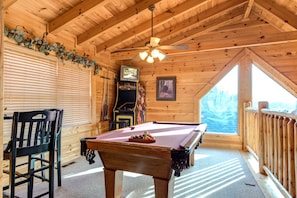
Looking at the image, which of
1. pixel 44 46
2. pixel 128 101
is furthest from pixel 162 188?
pixel 128 101

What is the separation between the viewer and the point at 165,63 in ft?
18.8

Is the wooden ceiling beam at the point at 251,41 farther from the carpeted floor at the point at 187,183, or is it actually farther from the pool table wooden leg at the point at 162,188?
the pool table wooden leg at the point at 162,188

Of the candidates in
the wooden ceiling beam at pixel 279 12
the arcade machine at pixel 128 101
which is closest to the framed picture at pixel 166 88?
the arcade machine at pixel 128 101

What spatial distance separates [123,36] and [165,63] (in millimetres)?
1643

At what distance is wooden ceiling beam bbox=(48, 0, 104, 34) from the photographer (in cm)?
313

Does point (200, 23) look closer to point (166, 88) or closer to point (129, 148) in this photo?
point (166, 88)

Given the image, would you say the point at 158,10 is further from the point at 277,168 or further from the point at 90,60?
the point at 277,168

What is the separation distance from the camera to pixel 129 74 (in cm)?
555

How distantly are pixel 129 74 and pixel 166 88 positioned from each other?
1177 millimetres

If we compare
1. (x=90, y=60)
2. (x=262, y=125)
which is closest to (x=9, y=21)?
(x=90, y=60)

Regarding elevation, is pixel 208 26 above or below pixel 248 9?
below

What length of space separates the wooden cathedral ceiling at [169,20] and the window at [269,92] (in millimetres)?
889

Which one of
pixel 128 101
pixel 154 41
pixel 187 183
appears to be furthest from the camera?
pixel 128 101

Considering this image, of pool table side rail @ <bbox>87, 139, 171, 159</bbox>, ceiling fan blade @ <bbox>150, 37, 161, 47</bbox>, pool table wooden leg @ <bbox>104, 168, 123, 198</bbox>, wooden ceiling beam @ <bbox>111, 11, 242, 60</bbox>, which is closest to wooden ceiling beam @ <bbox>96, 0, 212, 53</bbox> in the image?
wooden ceiling beam @ <bbox>111, 11, 242, 60</bbox>
